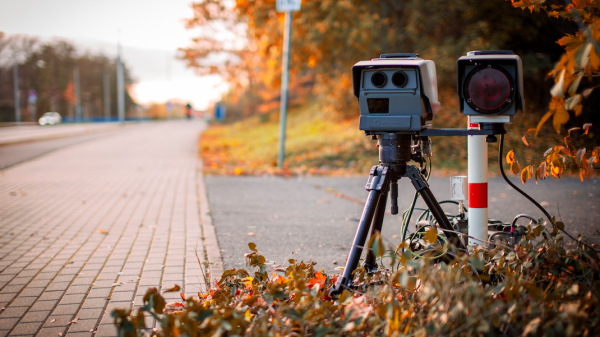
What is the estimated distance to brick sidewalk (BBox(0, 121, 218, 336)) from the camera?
2965mm

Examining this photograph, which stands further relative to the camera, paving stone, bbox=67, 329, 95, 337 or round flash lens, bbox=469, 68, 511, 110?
paving stone, bbox=67, 329, 95, 337

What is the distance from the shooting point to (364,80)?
2.47 meters

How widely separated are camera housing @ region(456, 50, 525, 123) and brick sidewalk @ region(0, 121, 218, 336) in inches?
83.5

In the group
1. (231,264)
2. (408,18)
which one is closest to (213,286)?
(231,264)

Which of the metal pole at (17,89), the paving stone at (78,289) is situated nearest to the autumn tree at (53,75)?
the metal pole at (17,89)

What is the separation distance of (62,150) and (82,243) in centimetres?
1234

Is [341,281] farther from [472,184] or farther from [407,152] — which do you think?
[472,184]

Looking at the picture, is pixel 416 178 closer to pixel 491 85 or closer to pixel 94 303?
pixel 491 85

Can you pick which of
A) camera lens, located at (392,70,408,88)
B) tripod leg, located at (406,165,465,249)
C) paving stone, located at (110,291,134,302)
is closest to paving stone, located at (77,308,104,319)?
paving stone, located at (110,291,134,302)

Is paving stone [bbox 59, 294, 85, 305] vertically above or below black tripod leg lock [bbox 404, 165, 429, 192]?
below

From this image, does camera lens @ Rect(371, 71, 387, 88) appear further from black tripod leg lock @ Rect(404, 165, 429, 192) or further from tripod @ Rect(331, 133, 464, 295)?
black tripod leg lock @ Rect(404, 165, 429, 192)

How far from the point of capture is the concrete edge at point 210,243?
11.6ft

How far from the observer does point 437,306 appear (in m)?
2.13

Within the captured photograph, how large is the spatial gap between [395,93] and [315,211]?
12.9 ft
